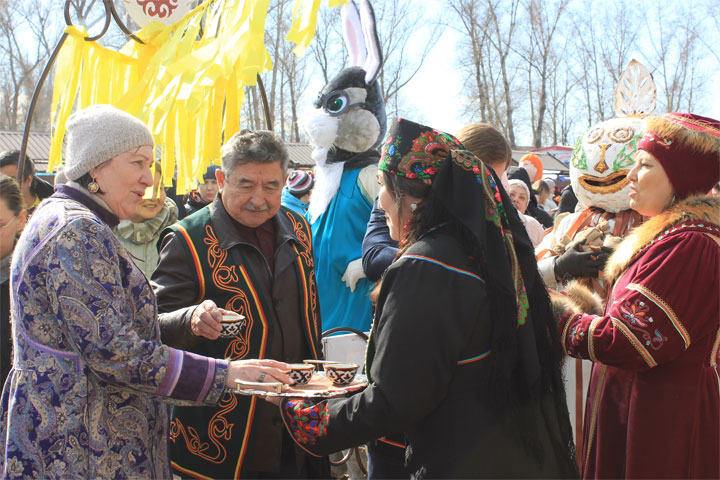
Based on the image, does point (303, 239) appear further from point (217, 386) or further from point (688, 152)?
point (688, 152)

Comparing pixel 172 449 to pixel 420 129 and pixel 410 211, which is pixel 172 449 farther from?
pixel 420 129

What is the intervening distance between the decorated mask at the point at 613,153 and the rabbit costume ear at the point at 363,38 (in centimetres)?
169

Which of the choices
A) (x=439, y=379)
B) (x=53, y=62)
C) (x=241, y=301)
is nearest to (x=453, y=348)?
(x=439, y=379)

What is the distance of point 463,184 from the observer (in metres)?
1.93

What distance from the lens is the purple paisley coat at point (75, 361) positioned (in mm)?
1951

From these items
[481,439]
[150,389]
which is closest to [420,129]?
[481,439]

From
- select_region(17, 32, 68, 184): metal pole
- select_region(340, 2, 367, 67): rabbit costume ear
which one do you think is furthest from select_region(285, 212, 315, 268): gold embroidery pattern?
select_region(340, 2, 367, 67): rabbit costume ear

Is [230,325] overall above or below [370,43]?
below

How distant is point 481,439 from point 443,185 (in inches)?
30.8

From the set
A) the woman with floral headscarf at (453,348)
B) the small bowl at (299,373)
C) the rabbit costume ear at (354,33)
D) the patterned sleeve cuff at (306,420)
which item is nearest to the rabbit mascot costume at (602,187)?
the woman with floral headscarf at (453,348)

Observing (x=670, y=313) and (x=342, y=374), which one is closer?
(x=342, y=374)

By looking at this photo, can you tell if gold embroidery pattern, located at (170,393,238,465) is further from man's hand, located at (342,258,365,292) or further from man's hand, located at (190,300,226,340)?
man's hand, located at (342,258,365,292)

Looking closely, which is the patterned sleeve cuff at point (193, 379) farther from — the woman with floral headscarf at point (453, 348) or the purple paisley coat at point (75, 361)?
the woman with floral headscarf at point (453, 348)

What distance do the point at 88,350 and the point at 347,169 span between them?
2903 mm
